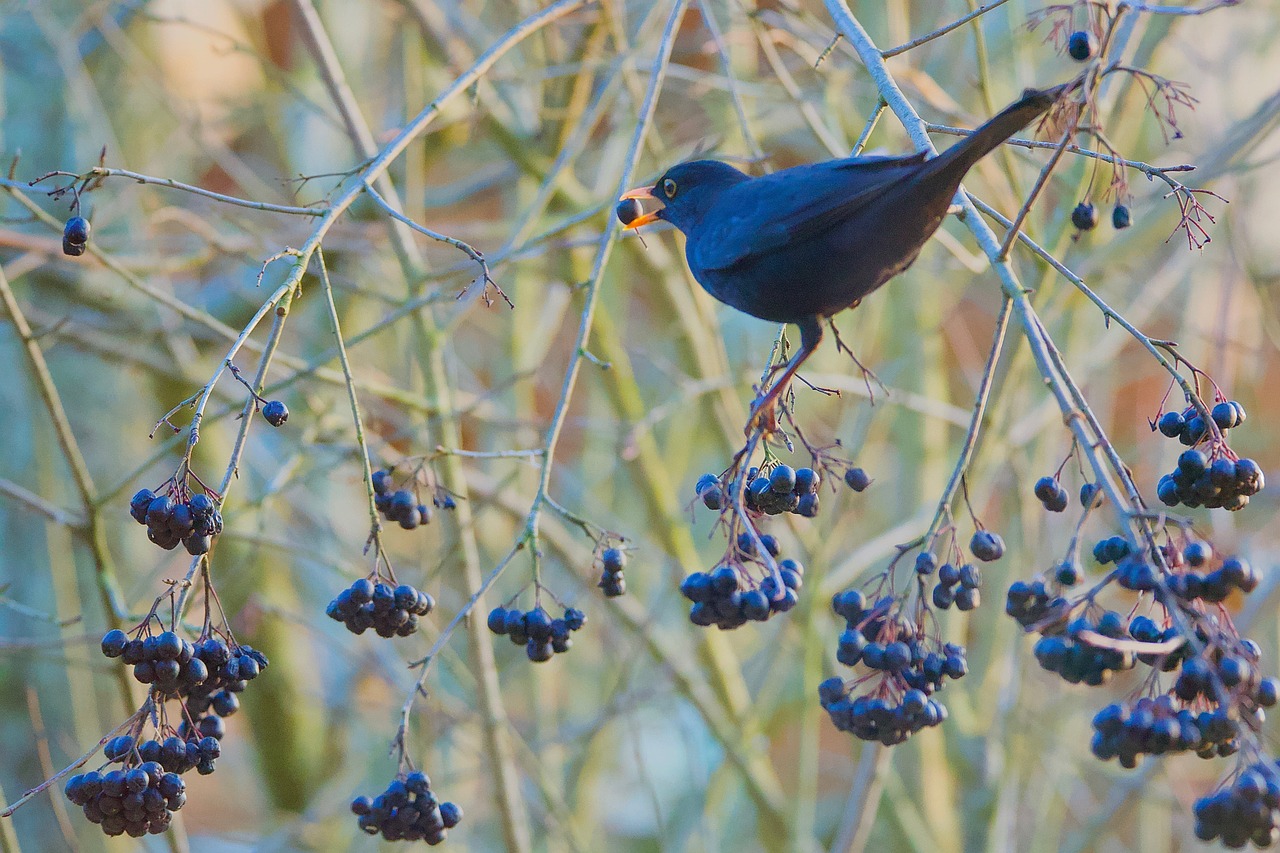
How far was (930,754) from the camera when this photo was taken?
4.88 meters

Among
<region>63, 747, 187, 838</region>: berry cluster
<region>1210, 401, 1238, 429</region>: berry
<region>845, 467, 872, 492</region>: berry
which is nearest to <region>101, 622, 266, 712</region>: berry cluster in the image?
<region>63, 747, 187, 838</region>: berry cluster

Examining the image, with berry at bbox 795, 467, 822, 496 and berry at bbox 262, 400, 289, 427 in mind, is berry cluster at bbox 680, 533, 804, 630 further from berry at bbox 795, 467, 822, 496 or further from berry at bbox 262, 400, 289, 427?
berry at bbox 262, 400, 289, 427

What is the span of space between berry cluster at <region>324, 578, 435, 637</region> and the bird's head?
3.54 ft

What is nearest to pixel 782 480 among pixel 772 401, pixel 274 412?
pixel 772 401

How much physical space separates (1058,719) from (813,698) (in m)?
1.59

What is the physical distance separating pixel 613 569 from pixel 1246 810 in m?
1.07

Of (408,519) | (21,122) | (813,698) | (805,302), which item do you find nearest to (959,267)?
(813,698)

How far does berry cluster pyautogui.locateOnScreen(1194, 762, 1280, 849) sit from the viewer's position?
154cm

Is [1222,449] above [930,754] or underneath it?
underneath

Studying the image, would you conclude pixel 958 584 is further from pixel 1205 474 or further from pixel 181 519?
pixel 181 519

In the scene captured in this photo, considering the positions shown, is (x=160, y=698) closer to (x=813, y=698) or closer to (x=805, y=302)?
(x=805, y=302)

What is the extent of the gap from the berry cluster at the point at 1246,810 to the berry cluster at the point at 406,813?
4.01 feet

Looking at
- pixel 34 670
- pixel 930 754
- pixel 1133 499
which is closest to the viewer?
pixel 1133 499

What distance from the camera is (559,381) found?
7.38 metres
